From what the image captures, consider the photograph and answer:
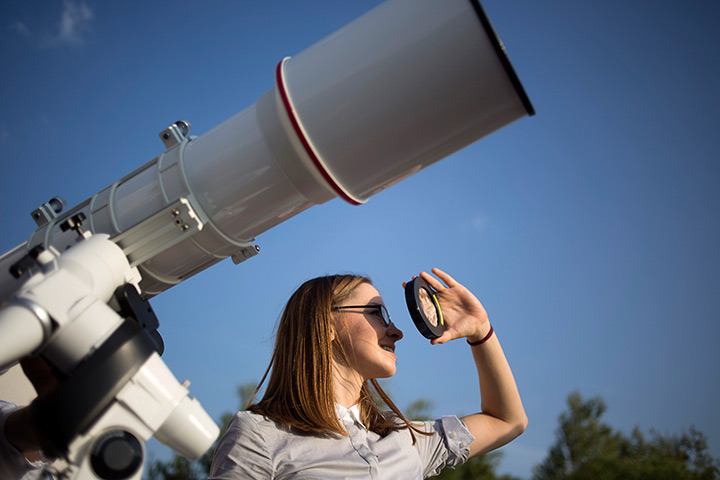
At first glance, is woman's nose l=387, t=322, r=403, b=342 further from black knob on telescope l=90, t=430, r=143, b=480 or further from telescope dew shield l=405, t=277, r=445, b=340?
black knob on telescope l=90, t=430, r=143, b=480

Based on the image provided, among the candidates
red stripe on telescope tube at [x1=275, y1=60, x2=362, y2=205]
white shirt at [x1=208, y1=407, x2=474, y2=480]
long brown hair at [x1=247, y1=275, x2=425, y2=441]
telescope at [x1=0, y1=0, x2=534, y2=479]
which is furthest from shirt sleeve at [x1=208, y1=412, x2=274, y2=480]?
red stripe on telescope tube at [x1=275, y1=60, x2=362, y2=205]

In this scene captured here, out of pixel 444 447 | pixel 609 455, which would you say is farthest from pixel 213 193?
pixel 609 455

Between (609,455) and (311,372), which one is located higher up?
(311,372)

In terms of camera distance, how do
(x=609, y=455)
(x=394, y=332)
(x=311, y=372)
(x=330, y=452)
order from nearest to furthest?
(x=330, y=452) < (x=311, y=372) < (x=394, y=332) < (x=609, y=455)

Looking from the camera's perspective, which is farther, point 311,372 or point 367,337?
point 367,337

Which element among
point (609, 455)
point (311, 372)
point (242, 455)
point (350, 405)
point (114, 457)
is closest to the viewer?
point (114, 457)

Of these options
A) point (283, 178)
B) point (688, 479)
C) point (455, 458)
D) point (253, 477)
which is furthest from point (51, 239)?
point (688, 479)

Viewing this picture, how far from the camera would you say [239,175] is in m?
1.45

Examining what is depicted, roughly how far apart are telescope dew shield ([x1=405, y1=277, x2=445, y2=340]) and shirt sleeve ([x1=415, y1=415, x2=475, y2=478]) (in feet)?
1.59

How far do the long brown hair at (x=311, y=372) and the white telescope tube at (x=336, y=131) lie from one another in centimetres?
80

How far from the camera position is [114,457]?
1.06 meters

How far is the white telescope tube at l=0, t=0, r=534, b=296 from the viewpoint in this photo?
1235 mm

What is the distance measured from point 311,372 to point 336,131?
1259mm

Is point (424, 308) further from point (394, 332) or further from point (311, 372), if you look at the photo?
point (311, 372)
